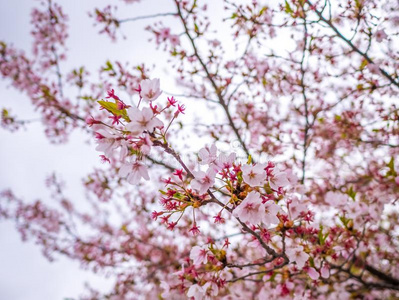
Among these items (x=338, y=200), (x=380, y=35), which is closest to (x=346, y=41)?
(x=380, y=35)

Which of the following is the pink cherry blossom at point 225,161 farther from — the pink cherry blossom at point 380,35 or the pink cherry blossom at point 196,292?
the pink cherry blossom at point 380,35

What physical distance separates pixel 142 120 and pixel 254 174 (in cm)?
80

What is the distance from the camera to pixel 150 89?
5.82 ft

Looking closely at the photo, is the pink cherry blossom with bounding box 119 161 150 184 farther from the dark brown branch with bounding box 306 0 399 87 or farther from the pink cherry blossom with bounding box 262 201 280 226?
the dark brown branch with bounding box 306 0 399 87

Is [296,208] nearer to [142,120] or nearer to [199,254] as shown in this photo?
[199,254]

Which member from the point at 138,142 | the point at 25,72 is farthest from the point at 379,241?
the point at 25,72

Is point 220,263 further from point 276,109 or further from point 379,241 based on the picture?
point 276,109

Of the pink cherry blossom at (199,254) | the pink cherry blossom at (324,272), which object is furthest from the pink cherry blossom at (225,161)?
the pink cherry blossom at (324,272)

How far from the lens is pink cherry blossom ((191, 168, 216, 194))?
1746mm

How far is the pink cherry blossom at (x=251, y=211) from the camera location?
66.9 inches

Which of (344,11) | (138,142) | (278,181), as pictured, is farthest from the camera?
(344,11)

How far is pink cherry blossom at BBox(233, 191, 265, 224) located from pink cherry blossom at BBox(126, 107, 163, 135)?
2.41ft

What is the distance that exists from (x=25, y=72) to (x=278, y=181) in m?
6.48

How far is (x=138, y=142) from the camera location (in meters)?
1.71
